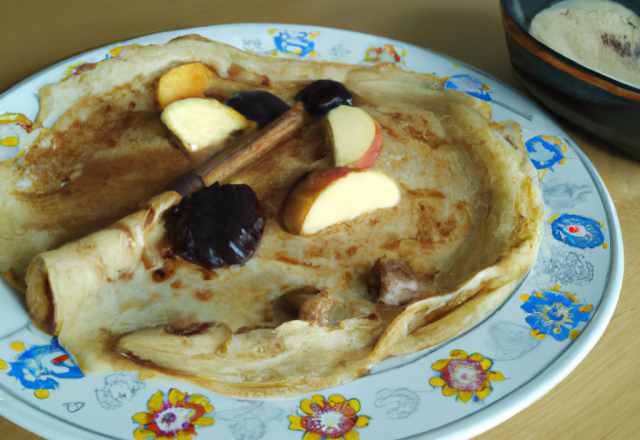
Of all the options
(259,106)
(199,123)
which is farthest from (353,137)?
(199,123)

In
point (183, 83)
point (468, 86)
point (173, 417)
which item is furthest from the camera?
point (468, 86)

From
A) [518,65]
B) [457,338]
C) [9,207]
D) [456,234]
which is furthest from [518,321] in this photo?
[9,207]

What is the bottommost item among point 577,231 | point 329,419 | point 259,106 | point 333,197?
point 577,231

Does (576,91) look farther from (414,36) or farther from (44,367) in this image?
(44,367)

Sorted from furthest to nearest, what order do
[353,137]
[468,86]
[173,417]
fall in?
[468,86] < [353,137] < [173,417]

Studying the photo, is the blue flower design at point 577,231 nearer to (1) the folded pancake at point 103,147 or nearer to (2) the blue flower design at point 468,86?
(2) the blue flower design at point 468,86

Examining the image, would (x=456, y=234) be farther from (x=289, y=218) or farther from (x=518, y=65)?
(x=518, y=65)

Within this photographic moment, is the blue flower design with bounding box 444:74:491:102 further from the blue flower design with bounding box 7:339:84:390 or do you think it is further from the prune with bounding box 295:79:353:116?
the blue flower design with bounding box 7:339:84:390

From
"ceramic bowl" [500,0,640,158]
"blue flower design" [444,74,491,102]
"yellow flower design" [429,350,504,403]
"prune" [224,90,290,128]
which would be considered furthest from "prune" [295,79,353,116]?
"yellow flower design" [429,350,504,403]
